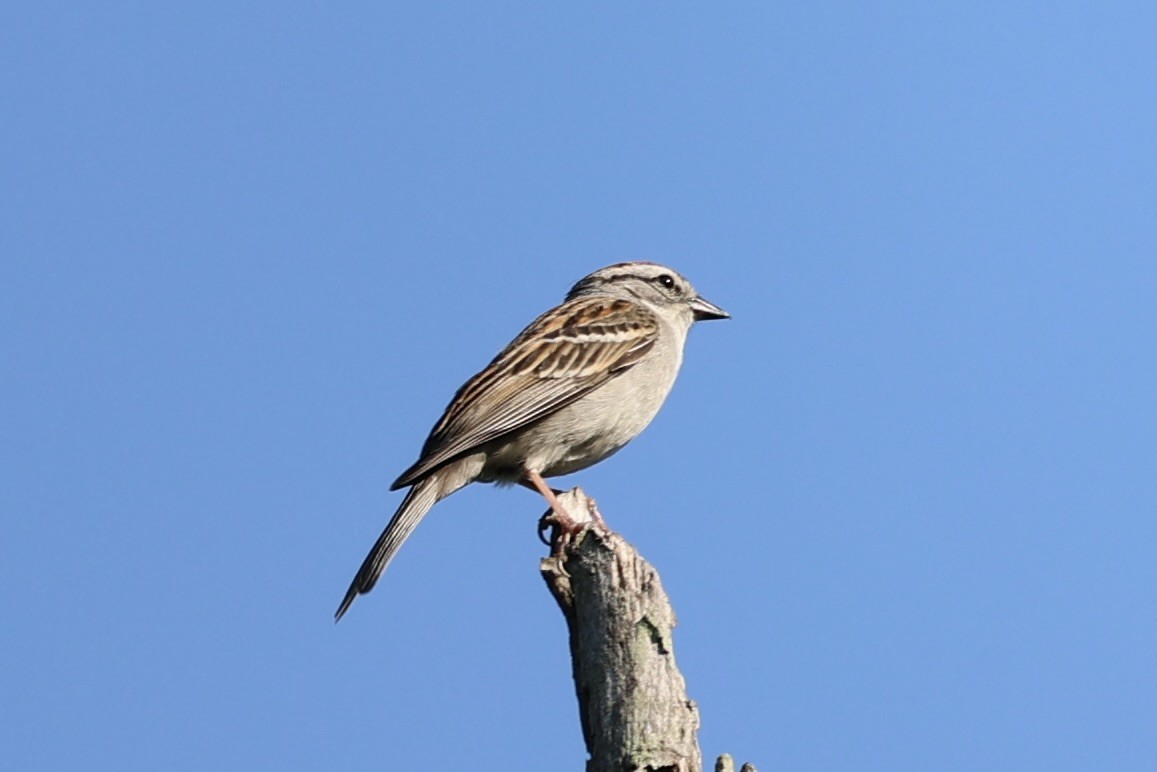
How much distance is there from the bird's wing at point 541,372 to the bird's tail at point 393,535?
210 millimetres

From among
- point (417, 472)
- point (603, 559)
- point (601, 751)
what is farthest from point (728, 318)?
point (601, 751)

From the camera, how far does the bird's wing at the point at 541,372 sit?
9.37 m

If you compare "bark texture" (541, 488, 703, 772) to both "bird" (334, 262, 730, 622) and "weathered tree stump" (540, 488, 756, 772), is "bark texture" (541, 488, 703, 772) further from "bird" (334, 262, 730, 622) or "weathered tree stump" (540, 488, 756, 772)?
"bird" (334, 262, 730, 622)

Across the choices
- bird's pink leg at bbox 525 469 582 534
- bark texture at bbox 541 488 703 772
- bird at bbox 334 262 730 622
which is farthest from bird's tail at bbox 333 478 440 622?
bark texture at bbox 541 488 703 772

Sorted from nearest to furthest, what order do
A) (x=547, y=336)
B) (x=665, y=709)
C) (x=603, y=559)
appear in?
(x=665, y=709) < (x=603, y=559) < (x=547, y=336)

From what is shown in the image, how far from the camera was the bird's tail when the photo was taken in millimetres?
8797

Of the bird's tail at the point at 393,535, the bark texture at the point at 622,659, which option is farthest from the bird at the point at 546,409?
the bark texture at the point at 622,659

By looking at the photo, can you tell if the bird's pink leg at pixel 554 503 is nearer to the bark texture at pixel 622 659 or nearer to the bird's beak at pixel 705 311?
the bark texture at pixel 622 659

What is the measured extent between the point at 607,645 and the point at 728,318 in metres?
5.87

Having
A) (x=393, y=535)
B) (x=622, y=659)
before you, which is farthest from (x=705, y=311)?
(x=622, y=659)

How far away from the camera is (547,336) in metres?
10.4

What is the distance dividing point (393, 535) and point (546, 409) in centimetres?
130

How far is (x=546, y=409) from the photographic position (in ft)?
31.5

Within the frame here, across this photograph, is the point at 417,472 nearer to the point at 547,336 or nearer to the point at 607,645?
the point at 547,336
